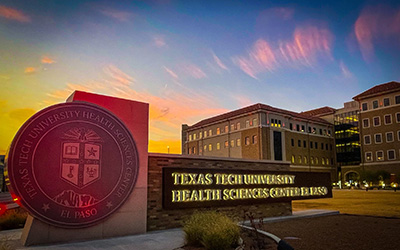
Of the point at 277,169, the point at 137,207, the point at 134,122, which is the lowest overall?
the point at 137,207

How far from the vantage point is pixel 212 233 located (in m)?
8.27


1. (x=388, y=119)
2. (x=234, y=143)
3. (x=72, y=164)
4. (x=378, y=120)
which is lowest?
(x=72, y=164)

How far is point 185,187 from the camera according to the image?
13.2 meters

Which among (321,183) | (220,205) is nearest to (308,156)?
(321,183)

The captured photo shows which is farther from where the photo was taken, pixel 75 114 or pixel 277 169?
pixel 277 169

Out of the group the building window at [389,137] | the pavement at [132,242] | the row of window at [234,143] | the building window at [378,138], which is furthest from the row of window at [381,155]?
the pavement at [132,242]

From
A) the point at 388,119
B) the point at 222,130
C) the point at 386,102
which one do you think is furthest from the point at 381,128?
the point at 222,130

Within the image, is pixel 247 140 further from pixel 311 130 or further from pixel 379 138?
pixel 379 138

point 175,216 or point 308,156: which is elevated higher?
point 308,156

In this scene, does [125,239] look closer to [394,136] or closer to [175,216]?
[175,216]

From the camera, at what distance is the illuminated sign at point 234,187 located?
12.9m

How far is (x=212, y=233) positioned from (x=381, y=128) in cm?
7875

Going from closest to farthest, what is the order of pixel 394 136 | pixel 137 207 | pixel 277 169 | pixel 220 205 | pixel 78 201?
1. pixel 78 201
2. pixel 137 207
3. pixel 220 205
4. pixel 277 169
5. pixel 394 136

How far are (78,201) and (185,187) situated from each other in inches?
174
